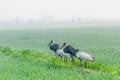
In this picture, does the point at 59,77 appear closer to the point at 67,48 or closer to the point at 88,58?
the point at 88,58

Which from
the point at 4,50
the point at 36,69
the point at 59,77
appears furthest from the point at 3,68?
the point at 4,50

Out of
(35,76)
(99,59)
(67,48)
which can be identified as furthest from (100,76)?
(99,59)

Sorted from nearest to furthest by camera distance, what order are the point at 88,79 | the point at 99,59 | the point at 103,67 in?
the point at 88,79, the point at 103,67, the point at 99,59

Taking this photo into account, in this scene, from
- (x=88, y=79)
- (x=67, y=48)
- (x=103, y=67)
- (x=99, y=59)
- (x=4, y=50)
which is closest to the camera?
(x=88, y=79)

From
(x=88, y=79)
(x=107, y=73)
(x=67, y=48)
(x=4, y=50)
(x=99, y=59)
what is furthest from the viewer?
(x=4, y=50)

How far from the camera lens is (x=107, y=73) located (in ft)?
44.7

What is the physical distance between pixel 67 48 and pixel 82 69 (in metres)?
1.70

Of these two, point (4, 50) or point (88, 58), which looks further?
point (4, 50)

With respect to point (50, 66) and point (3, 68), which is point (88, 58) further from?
point (3, 68)

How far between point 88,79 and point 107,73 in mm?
1557

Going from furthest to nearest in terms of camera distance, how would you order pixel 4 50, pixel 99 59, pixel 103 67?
pixel 4 50
pixel 99 59
pixel 103 67

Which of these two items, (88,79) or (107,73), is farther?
(107,73)

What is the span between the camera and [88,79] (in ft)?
40.4

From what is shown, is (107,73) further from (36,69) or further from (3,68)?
(3,68)
